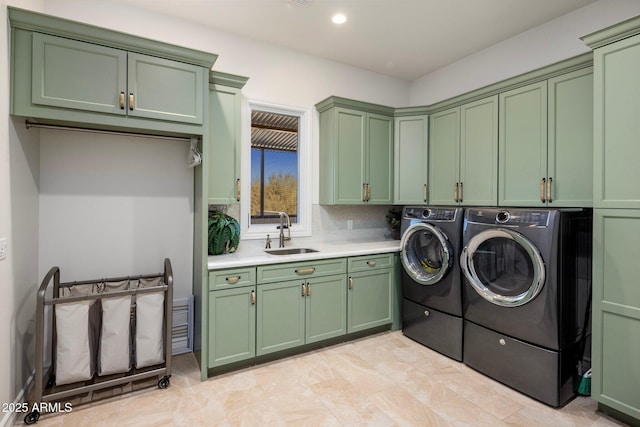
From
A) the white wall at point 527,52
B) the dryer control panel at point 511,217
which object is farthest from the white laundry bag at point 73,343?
the white wall at point 527,52

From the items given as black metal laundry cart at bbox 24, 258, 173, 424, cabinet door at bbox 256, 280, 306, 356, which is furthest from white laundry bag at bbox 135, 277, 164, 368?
cabinet door at bbox 256, 280, 306, 356

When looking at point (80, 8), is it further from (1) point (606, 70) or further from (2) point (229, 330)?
(1) point (606, 70)

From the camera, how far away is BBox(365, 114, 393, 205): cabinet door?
3586 mm

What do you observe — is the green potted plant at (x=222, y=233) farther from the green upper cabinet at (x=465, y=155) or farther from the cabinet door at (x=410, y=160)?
the green upper cabinet at (x=465, y=155)

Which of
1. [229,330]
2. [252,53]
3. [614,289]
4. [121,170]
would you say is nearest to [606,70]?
[614,289]

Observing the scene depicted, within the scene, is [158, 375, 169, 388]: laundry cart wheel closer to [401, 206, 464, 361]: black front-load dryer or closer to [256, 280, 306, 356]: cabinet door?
[256, 280, 306, 356]: cabinet door

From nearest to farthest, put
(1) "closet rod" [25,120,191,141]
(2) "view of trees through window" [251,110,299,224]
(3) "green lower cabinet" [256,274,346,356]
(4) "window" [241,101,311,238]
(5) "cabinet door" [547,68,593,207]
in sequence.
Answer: (1) "closet rod" [25,120,191,141]
(5) "cabinet door" [547,68,593,207]
(3) "green lower cabinet" [256,274,346,356]
(4) "window" [241,101,311,238]
(2) "view of trees through window" [251,110,299,224]

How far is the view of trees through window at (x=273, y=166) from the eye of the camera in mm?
3338

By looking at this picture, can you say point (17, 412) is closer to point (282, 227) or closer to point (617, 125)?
point (282, 227)

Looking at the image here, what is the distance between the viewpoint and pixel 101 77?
211 centimetres

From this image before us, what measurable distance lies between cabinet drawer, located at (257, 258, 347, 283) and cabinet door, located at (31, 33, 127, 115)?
1.54 meters

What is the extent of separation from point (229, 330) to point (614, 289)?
2617 mm

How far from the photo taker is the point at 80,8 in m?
2.50

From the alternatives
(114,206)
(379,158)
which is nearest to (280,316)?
(114,206)
